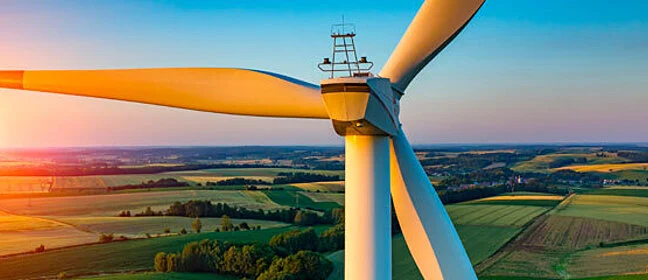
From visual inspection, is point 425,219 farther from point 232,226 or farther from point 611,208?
point 611,208

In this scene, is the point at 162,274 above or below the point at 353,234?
below

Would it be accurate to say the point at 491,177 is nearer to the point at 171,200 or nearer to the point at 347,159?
the point at 171,200

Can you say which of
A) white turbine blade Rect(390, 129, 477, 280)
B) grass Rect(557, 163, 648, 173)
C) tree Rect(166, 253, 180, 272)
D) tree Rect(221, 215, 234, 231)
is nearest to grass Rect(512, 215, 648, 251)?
tree Rect(221, 215, 234, 231)

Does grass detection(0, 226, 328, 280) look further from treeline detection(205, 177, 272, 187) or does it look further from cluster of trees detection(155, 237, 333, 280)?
treeline detection(205, 177, 272, 187)

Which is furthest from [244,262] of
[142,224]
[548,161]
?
[548,161]

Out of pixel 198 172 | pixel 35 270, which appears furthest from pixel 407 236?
pixel 198 172

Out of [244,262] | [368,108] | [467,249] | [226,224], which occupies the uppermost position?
[368,108]
